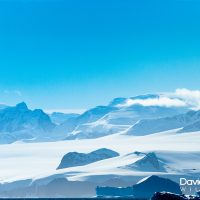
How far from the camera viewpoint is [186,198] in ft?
405

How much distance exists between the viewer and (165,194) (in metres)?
122

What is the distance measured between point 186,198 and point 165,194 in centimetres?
391
